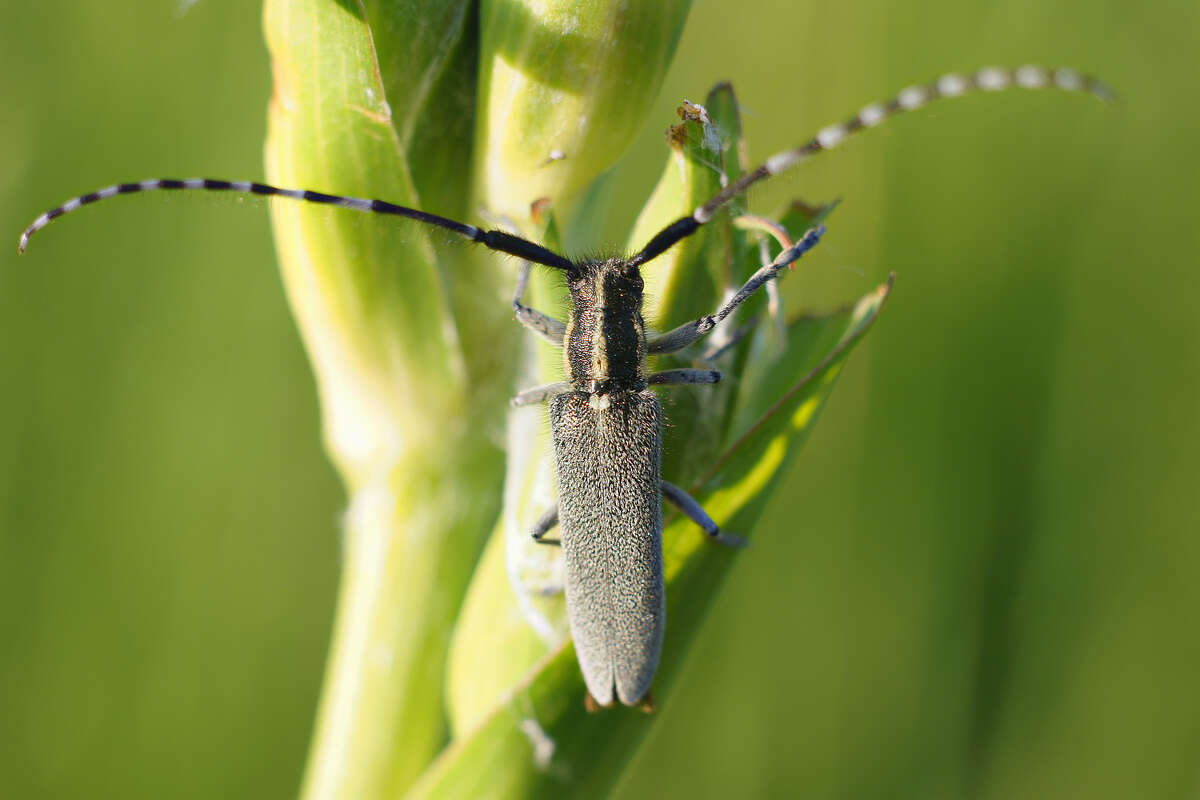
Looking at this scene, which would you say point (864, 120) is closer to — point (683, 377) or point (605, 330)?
point (683, 377)

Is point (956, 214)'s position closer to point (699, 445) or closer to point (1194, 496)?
point (1194, 496)

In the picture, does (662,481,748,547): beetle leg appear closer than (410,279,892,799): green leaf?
No

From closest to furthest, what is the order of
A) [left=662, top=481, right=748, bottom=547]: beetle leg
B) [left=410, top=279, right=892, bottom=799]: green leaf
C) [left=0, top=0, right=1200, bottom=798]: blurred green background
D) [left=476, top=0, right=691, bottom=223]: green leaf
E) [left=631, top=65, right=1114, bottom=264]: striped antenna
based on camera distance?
1. [left=631, top=65, right=1114, bottom=264]: striped antenna
2. [left=476, top=0, right=691, bottom=223]: green leaf
3. [left=410, top=279, right=892, bottom=799]: green leaf
4. [left=662, top=481, right=748, bottom=547]: beetle leg
5. [left=0, top=0, right=1200, bottom=798]: blurred green background

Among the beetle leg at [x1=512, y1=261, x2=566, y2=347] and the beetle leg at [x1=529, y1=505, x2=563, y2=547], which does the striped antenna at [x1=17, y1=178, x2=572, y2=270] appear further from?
the beetle leg at [x1=529, y1=505, x2=563, y2=547]

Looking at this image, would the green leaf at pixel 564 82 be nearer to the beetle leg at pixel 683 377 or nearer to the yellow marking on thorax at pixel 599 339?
the yellow marking on thorax at pixel 599 339

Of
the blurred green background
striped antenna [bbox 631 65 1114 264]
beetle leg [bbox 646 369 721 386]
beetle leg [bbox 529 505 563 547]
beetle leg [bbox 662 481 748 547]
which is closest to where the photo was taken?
striped antenna [bbox 631 65 1114 264]

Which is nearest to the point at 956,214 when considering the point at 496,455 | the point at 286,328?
the point at 496,455

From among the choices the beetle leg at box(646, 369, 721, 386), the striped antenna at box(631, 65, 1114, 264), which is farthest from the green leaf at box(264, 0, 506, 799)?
the striped antenna at box(631, 65, 1114, 264)
